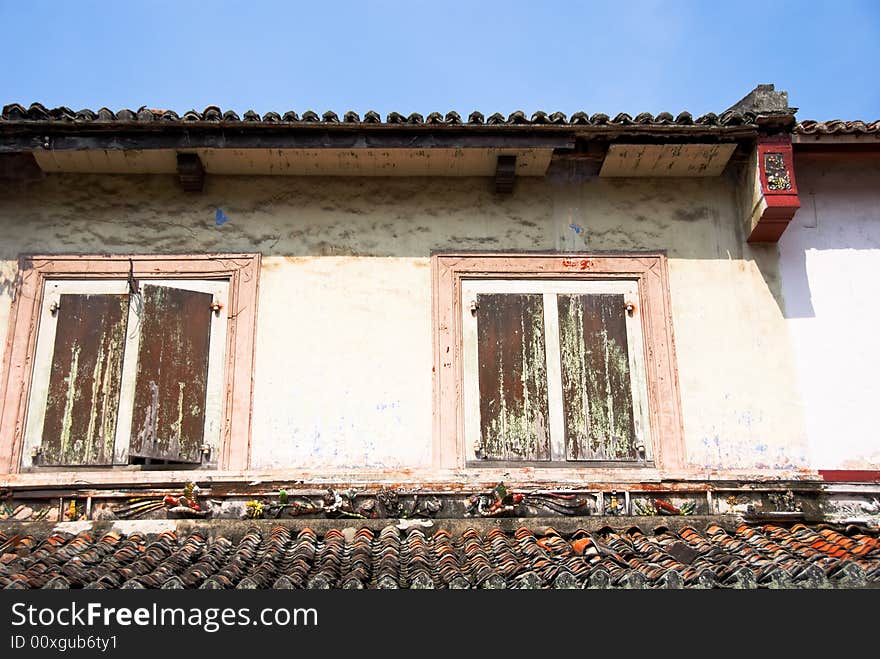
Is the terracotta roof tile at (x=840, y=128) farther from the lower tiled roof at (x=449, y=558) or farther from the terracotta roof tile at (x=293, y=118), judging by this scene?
the lower tiled roof at (x=449, y=558)

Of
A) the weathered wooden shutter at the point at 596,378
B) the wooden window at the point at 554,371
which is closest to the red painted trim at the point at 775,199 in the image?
the wooden window at the point at 554,371

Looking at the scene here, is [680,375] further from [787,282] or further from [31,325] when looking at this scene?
[31,325]

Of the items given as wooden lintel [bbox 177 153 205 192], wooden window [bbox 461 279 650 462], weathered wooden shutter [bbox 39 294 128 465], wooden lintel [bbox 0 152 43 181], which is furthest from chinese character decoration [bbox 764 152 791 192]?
wooden lintel [bbox 0 152 43 181]

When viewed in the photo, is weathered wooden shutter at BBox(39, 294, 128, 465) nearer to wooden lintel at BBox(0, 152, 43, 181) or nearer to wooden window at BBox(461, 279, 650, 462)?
wooden lintel at BBox(0, 152, 43, 181)

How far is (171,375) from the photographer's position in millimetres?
10289

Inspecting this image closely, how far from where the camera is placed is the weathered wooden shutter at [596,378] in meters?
10.2

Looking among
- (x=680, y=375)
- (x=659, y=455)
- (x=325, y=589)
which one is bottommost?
(x=325, y=589)

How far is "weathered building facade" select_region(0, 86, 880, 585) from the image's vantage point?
1004cm

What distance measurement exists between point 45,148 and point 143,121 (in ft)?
3.27

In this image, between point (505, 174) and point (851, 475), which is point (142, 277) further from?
point (851, 475)

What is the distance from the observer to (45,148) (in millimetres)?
10453

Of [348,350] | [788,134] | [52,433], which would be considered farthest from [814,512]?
[52,433]

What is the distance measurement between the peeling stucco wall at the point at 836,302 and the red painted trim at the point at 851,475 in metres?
0.06

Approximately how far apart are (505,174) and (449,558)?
4163 mm
